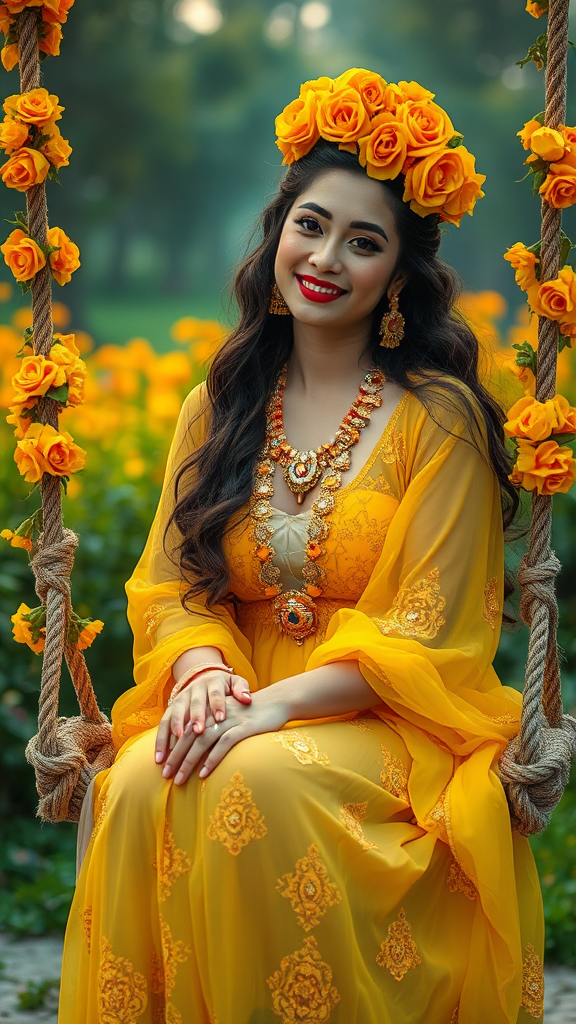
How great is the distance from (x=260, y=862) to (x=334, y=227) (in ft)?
4.47

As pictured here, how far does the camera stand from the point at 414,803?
237 centimetres

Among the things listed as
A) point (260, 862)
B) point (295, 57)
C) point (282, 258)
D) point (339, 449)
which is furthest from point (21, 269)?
point (295, 57)

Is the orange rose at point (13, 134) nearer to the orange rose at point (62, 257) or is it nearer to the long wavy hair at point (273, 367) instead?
the orange rose at point (62, 257)

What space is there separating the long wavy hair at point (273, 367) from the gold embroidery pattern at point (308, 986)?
86 cm

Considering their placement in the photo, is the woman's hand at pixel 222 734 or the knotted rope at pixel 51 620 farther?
the knotted rope at pixel 51 620

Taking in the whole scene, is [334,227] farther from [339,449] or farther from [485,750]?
[485,750]

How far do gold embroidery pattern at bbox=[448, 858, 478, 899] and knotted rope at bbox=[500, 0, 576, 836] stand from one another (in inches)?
5.9

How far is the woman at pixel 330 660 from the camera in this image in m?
2.16

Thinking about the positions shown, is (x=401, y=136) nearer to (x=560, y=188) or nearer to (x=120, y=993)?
(x=560, y=188)

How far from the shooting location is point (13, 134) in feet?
8.29

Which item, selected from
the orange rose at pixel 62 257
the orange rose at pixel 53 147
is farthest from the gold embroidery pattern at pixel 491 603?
the orange rose at pixel 53 147

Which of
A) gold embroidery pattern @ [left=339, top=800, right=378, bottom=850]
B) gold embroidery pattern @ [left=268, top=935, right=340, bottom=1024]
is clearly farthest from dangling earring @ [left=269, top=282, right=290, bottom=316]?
gold embroidery pattern @ [left=268, top=935, right=340, bottom=1024]

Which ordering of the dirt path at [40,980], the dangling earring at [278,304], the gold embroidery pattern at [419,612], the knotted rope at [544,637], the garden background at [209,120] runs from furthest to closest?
the garden background at [209,120] < the dirt path at [40,980] < the dangling earring at [278,304] < the gold embroidery pattern at [419,612] < the knotted rope at [544,637]

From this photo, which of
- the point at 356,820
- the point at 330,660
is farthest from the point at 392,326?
the point at 356,820
